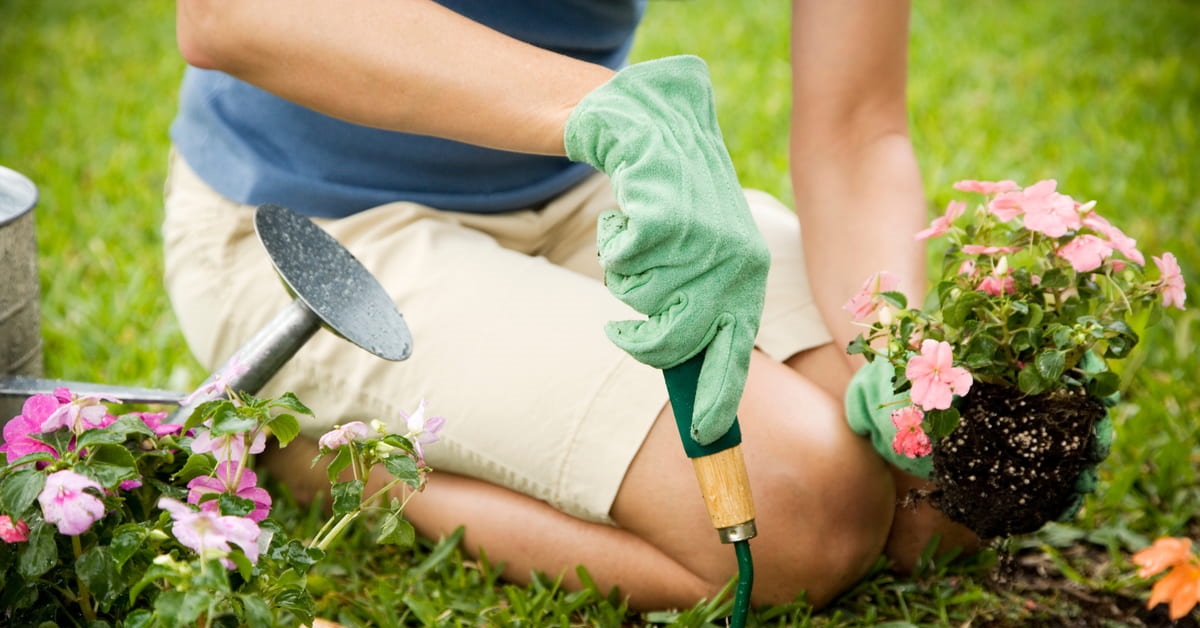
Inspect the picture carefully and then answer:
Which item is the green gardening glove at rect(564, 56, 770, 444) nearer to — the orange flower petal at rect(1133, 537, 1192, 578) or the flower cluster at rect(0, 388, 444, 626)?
the flower cluster at rect(0, 388, 444, 626)

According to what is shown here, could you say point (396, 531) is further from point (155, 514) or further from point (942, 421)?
point (942, 421)

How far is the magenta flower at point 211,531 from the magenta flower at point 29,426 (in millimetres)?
151

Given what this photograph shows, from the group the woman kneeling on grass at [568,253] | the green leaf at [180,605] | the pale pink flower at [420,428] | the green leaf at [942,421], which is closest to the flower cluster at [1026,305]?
the green leaf at [942,421]

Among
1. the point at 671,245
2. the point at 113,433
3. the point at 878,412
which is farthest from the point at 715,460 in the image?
the point at 113,433

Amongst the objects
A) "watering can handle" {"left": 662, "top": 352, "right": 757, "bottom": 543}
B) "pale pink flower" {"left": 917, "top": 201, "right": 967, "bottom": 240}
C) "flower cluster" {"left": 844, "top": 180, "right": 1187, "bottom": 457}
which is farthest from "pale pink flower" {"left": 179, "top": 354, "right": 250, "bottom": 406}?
"pale pink flower" {"left": 917, "top": 201, "right": 967, "bottom": 240}

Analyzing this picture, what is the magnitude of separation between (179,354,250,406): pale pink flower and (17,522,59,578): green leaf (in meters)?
0.19

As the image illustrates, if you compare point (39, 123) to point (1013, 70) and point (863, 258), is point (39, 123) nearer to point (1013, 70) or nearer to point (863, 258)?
point (863, 258)

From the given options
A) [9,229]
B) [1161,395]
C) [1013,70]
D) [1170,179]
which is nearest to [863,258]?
[1161,395]

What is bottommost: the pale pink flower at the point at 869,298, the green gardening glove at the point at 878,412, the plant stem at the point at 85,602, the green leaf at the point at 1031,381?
the plant stem at the point at 85,602

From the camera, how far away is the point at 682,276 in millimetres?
996

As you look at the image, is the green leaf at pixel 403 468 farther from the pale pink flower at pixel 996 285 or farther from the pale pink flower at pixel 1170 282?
the pale pink flower at pixel 1170 282

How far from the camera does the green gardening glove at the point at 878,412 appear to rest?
4.07 ft

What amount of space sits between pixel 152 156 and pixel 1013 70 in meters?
2.59

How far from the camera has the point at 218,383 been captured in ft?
3.25
